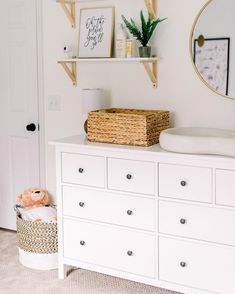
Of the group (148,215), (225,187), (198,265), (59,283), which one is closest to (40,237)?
(59,283)

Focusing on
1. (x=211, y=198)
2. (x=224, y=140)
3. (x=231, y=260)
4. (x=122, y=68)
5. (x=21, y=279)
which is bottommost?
(x=21, y=279)

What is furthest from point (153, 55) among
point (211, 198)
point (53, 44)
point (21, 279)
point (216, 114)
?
point (21, 279)

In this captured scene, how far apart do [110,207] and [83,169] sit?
27cm

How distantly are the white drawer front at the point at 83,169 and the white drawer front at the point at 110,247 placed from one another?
26 centimetres

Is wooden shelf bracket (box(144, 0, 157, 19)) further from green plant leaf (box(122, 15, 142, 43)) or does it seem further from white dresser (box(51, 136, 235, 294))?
white dresser (box(51, 136, 235, 294))

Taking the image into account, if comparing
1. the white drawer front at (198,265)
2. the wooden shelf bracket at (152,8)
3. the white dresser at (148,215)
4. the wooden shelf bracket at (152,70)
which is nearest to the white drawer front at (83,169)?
the white dresser at (148,215)

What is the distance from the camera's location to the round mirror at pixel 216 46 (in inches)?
118

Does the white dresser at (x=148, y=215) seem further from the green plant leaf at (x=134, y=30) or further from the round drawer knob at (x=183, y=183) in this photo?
the green plant leaf at (x=134, y=30)

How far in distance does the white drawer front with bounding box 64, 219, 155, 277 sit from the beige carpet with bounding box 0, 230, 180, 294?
0.16 meters

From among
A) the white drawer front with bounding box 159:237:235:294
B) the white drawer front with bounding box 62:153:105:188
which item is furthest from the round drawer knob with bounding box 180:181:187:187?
the white drawer front with bounding box 62:153:105:188

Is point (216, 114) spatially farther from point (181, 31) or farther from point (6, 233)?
point (6, 233)

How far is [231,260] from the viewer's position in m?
2.72

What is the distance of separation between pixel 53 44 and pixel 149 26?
2.69ft

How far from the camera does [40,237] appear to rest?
343 cm
